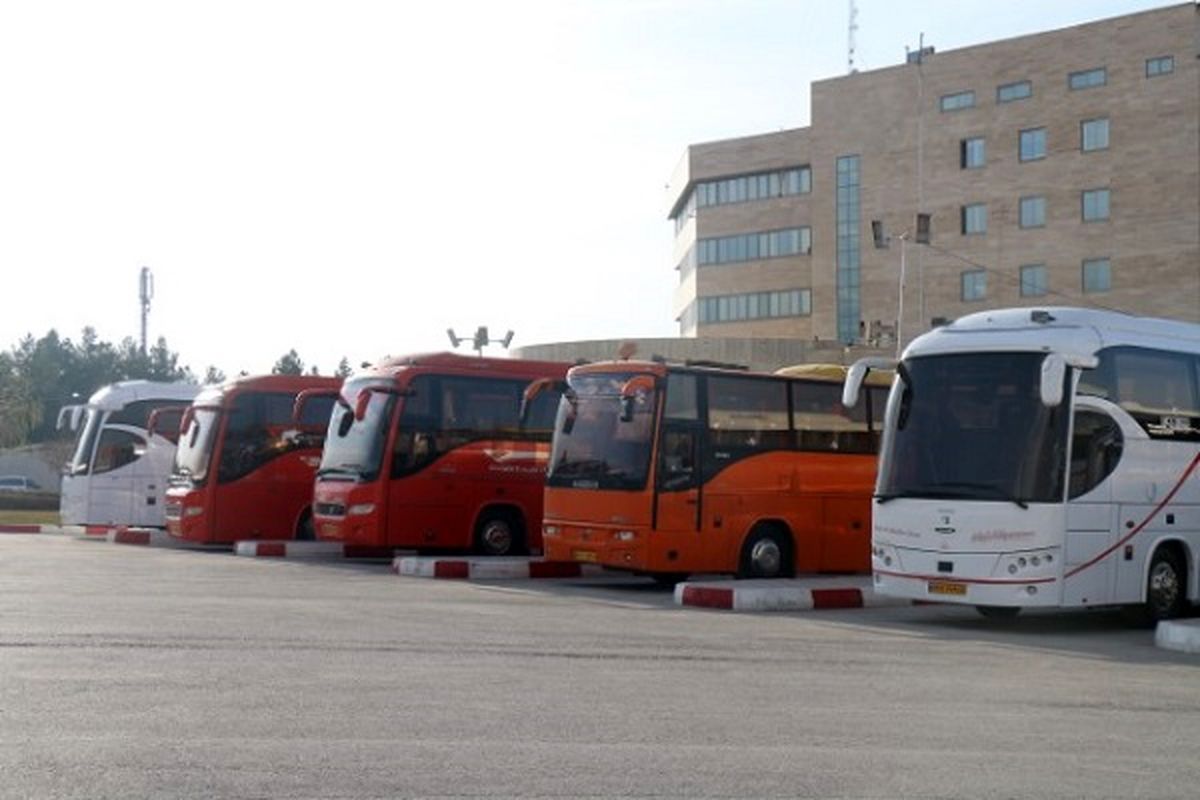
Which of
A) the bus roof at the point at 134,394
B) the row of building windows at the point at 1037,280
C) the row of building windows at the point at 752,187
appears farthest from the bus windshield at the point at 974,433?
the row of building windows at the point at 752,187

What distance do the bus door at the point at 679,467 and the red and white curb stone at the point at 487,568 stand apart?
2.67 meters

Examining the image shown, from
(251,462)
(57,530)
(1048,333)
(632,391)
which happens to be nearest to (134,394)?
(57,530)

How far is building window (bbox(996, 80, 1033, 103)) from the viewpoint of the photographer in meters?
62.9

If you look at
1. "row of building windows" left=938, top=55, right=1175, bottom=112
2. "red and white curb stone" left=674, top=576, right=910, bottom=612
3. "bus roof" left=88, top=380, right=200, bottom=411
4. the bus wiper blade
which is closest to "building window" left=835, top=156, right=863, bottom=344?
"row of building windows" left=938, top=55, right=1175, bottom=112

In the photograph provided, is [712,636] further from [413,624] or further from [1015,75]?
[1015,75]

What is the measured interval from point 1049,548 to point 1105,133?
156 ft

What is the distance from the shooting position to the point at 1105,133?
60.8 meters

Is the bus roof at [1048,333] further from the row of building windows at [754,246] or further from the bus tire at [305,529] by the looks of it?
the row of building windows at [754,246]

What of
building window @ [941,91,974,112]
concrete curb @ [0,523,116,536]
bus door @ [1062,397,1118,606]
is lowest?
concrete curb @ [0,523,116,536]

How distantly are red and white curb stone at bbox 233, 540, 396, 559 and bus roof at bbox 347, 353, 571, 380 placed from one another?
328 cm

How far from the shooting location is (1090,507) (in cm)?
1716

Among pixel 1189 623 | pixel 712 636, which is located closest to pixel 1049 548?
pixel 1189 623

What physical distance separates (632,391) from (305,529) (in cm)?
1090

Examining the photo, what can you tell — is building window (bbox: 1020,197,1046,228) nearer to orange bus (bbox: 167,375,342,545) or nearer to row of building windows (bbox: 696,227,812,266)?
row of building windows (bbox: 696,227,812,266)
